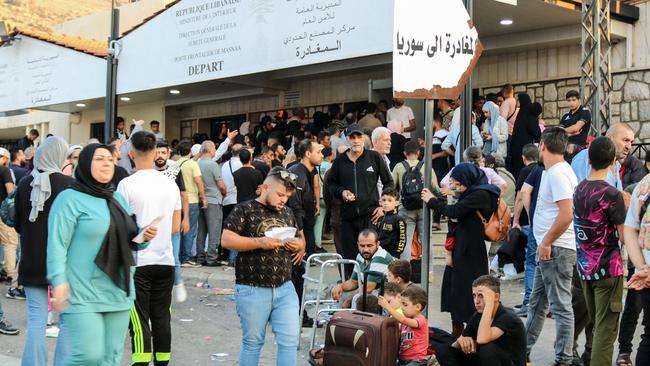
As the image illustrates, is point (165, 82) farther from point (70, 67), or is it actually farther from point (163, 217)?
point (163, 217)

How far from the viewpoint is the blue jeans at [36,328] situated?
5891 millimetres

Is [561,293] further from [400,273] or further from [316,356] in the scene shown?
[316,356]

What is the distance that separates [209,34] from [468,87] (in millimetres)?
6802

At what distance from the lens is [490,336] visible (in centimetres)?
585

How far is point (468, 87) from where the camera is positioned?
11.4 meters

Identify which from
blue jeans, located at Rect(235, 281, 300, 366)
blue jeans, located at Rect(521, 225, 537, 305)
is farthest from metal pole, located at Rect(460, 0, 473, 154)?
blue jeans, located at Rect(235, 281, 300, 366)

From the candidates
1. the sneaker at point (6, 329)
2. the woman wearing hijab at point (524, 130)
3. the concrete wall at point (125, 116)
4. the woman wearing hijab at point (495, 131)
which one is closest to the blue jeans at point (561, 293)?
the sneaker at point (6, 329)

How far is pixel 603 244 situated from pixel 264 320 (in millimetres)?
2565

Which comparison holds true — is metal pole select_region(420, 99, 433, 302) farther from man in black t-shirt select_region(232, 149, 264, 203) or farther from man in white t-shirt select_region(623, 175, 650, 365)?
man in black t-shirt select_region(232, 149, 264, 203)

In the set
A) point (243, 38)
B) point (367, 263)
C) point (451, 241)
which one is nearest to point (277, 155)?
point (243, 38)

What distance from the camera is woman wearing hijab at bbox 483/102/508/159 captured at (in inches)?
527

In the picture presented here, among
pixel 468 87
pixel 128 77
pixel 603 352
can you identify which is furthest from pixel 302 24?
pixel 603 352

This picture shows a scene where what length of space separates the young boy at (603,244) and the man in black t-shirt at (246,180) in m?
6.63

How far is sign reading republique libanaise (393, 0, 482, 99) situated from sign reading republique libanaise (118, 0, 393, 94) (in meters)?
6.99
